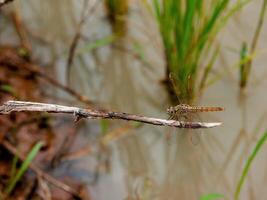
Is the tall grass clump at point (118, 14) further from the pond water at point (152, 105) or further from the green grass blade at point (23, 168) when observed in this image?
the green grass blade at point (23, 168)

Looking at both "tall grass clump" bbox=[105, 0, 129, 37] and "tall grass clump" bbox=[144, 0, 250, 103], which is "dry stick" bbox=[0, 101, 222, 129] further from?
"tall grass clump" bbox=[105, 0, 129, 37]

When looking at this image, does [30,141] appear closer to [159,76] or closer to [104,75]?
[104,75]

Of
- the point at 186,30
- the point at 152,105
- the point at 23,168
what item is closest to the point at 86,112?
the point at 23,168

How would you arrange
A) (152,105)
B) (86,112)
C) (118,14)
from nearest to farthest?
1. (86,112)
2. (152,105)
3. (118,14)

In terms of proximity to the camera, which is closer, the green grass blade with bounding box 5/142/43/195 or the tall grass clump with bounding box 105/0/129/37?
the green grass blade with bounding box 5/142/43/195

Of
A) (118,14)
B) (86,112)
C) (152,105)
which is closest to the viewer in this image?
(86,112)

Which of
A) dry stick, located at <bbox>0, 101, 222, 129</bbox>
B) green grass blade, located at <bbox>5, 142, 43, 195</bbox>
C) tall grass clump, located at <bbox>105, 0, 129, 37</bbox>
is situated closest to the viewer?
dry stick, located at <bbox>0, 101, 222, 129</bbox>

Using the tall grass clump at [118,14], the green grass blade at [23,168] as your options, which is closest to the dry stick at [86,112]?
the green grass blade at [23,168]

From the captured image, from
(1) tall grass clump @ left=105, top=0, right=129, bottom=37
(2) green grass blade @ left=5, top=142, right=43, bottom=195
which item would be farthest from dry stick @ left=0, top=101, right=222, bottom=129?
(1) tall grass clump @ left=105, top=0, right=129, bottom=37

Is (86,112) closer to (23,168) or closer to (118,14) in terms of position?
(23,168)

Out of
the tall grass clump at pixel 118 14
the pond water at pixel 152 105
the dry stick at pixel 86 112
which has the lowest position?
the dry stick at pixel 86 112
